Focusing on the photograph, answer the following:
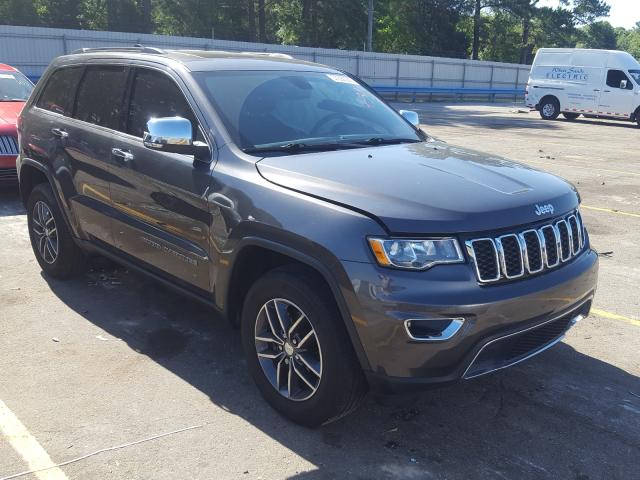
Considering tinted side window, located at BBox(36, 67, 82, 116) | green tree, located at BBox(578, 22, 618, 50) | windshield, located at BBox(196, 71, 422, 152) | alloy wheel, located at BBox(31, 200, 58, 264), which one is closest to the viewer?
windshield, located at BBox(196, 71, 422, 152)

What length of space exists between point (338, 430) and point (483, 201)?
1390mm

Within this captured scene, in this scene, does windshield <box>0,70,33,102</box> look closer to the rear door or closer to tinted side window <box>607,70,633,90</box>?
the rear door

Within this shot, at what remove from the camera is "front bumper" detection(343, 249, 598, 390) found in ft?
9.29

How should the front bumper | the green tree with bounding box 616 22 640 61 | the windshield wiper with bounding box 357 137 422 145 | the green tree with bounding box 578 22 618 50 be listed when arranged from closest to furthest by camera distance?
1. the front bumper
2. the windshield wiper with bounding box 357 137 422 145
3. the green tree with bounding box 578 22 618 50
4. the green tree with bounding box 616 22 640 61

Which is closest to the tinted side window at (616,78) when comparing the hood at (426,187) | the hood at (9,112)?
the hood at (9,112)

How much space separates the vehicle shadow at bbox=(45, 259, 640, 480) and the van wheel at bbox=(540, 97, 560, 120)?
76.6 feet

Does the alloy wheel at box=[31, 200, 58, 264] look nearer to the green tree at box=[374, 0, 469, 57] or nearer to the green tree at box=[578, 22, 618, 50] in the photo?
the green tree at box=[374, 0, 469, 57]

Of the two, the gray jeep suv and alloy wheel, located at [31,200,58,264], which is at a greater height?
the gray jeep suv

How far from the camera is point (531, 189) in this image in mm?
3414

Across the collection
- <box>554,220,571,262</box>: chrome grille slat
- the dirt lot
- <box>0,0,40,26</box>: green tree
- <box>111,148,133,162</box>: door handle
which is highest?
<box>0,0,40,26</box>: green tree

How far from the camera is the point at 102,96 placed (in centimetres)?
473

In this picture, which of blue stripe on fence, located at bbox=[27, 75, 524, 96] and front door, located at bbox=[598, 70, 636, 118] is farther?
blue stripe on fence, located at bbox=[27, 75, 524, 96]

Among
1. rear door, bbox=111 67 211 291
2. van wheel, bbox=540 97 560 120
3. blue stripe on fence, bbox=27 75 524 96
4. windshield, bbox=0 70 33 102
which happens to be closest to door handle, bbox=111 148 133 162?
rear door, bbox=111 67 211 291

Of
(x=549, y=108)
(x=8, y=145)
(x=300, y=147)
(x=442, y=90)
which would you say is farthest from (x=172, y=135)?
(x=442, y=90)
